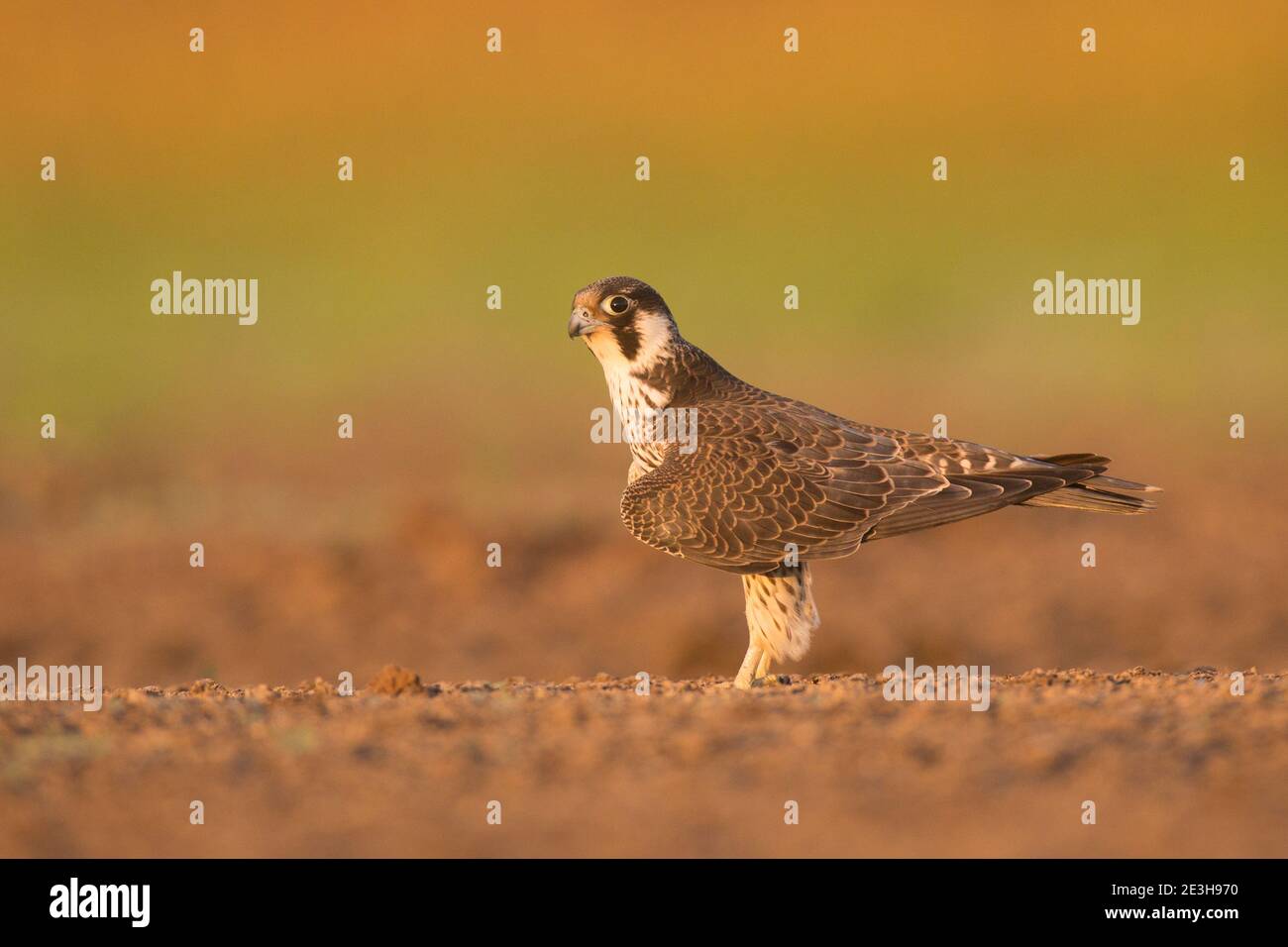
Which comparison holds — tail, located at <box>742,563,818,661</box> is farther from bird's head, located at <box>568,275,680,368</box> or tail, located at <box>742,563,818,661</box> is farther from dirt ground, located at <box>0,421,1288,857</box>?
bird's head, located at <box>568,275,680,368</box>

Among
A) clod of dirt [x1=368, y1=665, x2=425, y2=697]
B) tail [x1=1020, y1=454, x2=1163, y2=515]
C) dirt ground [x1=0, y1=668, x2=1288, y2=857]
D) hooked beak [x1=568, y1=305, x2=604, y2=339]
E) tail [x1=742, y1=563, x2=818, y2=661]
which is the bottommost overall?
dirt ground [x1=0, y1=668, x2=1288, y2=857]

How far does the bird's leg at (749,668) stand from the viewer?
889 cm

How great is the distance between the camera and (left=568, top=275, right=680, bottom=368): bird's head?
9.68 m

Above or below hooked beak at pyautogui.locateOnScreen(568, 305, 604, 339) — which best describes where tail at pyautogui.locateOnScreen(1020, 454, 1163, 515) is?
below

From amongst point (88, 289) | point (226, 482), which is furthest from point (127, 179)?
point (226, 482)

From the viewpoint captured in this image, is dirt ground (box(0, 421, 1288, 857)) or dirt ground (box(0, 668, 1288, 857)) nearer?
dirt ground (box(0, 668, 1288, 857))

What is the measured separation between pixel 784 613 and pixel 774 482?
2.14 feet

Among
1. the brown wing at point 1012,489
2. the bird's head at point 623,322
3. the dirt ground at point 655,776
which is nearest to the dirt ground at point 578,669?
the dirt ground at point 655,776

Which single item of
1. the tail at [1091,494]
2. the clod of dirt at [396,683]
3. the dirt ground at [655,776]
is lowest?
the dirt ground at [655,776]

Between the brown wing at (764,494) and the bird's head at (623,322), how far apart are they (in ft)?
1.68

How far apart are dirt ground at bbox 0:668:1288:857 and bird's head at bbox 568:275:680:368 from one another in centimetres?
232

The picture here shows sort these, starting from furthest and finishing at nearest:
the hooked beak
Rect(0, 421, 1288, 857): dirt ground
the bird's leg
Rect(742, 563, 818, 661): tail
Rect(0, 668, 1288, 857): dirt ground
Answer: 1. the hooked beak
2. Rect(742, 563, 818, 661): tail
3. the bird's leg
4. Rect(0, 421, 1288, 857): dirt ground
5. Rect(0, 668, 1288, 857): dirt ground

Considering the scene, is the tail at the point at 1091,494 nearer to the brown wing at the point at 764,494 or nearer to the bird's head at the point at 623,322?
the brown wing at the point at 764,494

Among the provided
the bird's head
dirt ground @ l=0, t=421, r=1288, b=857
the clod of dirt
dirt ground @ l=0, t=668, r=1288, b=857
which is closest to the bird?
the bird's head
